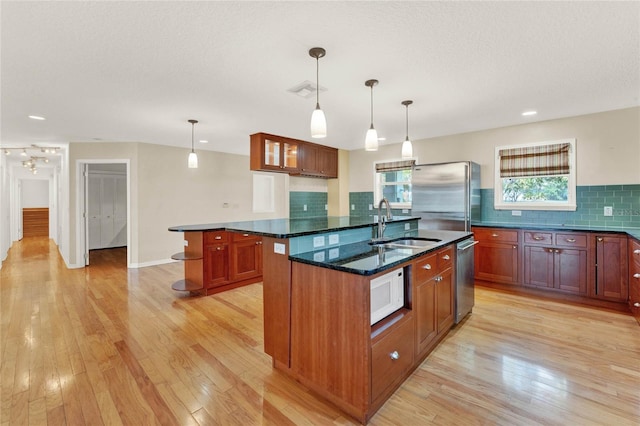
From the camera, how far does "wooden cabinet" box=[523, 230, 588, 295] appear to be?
11.2 ft

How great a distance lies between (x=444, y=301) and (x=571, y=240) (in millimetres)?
2165

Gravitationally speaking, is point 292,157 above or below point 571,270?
above

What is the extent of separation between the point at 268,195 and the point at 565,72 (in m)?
5.76

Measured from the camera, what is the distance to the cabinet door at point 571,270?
3.41 m

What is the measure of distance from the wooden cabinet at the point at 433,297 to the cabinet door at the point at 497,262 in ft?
5.55

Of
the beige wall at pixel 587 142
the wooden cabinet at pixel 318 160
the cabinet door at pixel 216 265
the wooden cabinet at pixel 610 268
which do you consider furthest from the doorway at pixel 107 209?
the wooden cabinet at pixel 610 268

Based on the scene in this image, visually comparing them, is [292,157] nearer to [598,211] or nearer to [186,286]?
[186,286]

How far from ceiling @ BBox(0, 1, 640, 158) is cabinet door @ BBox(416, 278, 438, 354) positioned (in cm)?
175

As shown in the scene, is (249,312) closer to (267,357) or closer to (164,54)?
(267,357)

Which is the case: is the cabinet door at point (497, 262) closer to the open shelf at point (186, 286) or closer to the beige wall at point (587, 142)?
the beige wall at point (587, 142)

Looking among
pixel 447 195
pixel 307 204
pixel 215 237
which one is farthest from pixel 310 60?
pixel 307 204

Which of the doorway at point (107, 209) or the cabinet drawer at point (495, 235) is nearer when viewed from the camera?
the cabinet drawer at point (495, 235)

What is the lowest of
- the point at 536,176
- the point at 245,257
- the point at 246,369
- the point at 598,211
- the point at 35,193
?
the point at 246,369

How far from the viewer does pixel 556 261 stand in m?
3.57
